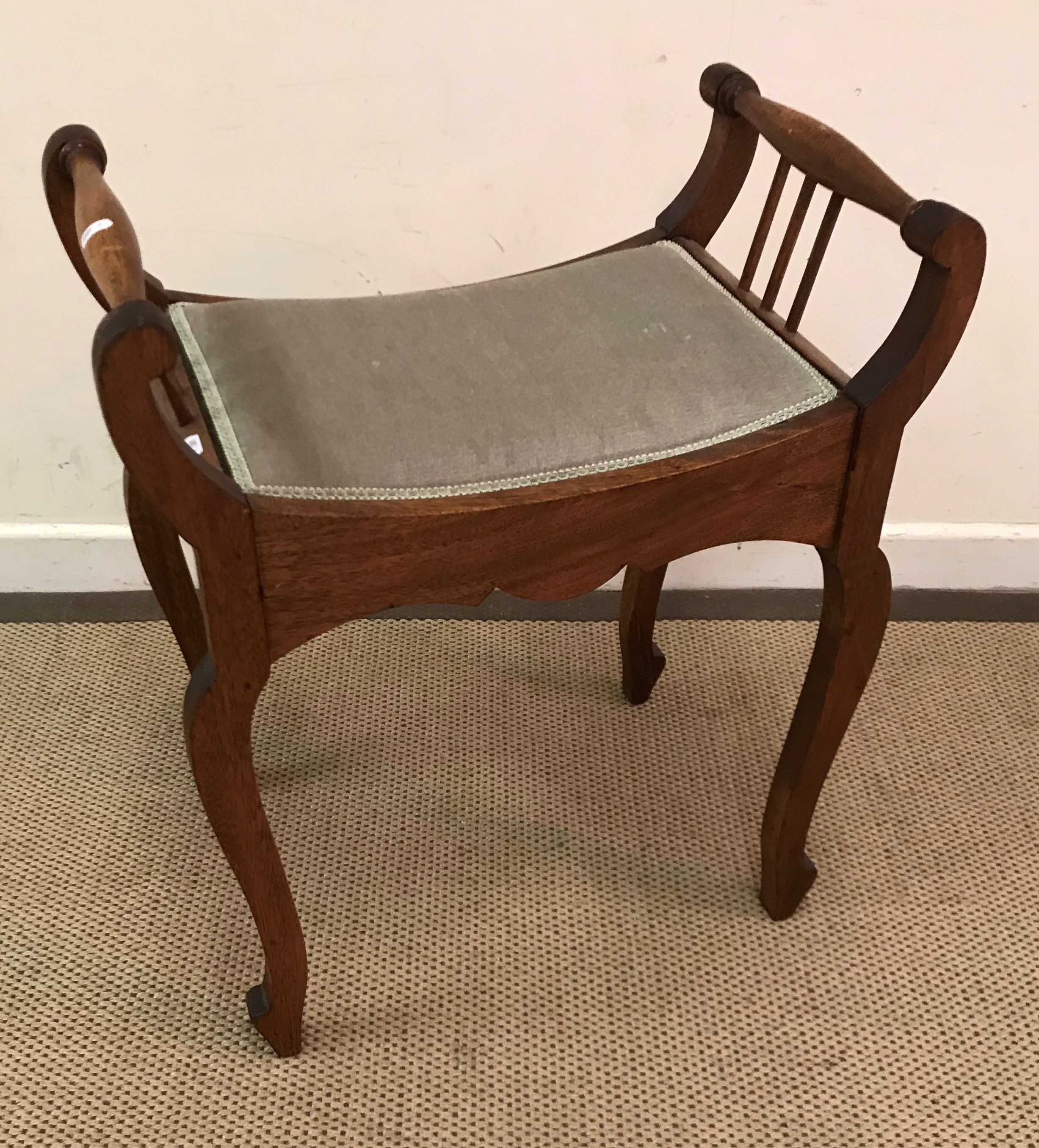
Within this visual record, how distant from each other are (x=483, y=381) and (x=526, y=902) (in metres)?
0.52

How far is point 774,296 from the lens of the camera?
2.71 ft

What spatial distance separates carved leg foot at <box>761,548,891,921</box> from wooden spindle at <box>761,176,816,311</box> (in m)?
0.21

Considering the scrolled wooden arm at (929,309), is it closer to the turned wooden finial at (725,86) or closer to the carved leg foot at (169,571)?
the turned wooden finial at (725,86)

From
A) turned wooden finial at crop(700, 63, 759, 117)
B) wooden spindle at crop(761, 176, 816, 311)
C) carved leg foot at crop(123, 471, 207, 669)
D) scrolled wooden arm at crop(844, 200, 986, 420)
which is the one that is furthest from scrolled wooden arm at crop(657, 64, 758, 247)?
carved leg foot at crop(123, 471, 207, 669)

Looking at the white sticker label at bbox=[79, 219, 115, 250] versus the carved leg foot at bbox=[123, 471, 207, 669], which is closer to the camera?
the white sticker label at bbox=[79, 219, 115, 250]


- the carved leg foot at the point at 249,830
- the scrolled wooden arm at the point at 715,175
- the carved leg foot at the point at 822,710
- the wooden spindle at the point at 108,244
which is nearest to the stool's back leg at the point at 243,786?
the carved leg foot at the point at 249,830

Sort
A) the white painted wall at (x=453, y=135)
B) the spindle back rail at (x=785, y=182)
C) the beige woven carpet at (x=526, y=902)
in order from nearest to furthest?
the spindle back rail at (x=785, y=182)
the beige woven carpet at (x=526, y=902)
the white painted wall at (x=453, y=135)

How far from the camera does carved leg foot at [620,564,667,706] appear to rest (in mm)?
1124

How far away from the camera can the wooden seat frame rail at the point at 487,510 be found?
0.60 meters

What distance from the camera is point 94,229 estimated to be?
0.60m

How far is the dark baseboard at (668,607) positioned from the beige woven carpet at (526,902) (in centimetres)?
3

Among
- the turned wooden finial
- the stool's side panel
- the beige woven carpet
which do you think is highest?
the turned wooden finial

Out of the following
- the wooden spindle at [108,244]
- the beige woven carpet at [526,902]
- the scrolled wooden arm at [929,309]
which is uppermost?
the wooden spindle at [108,244]

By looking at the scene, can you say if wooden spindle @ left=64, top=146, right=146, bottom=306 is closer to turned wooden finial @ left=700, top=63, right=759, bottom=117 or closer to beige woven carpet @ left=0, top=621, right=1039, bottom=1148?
turned wooden finial @ left=700, top=63, right=759, bottom=117
